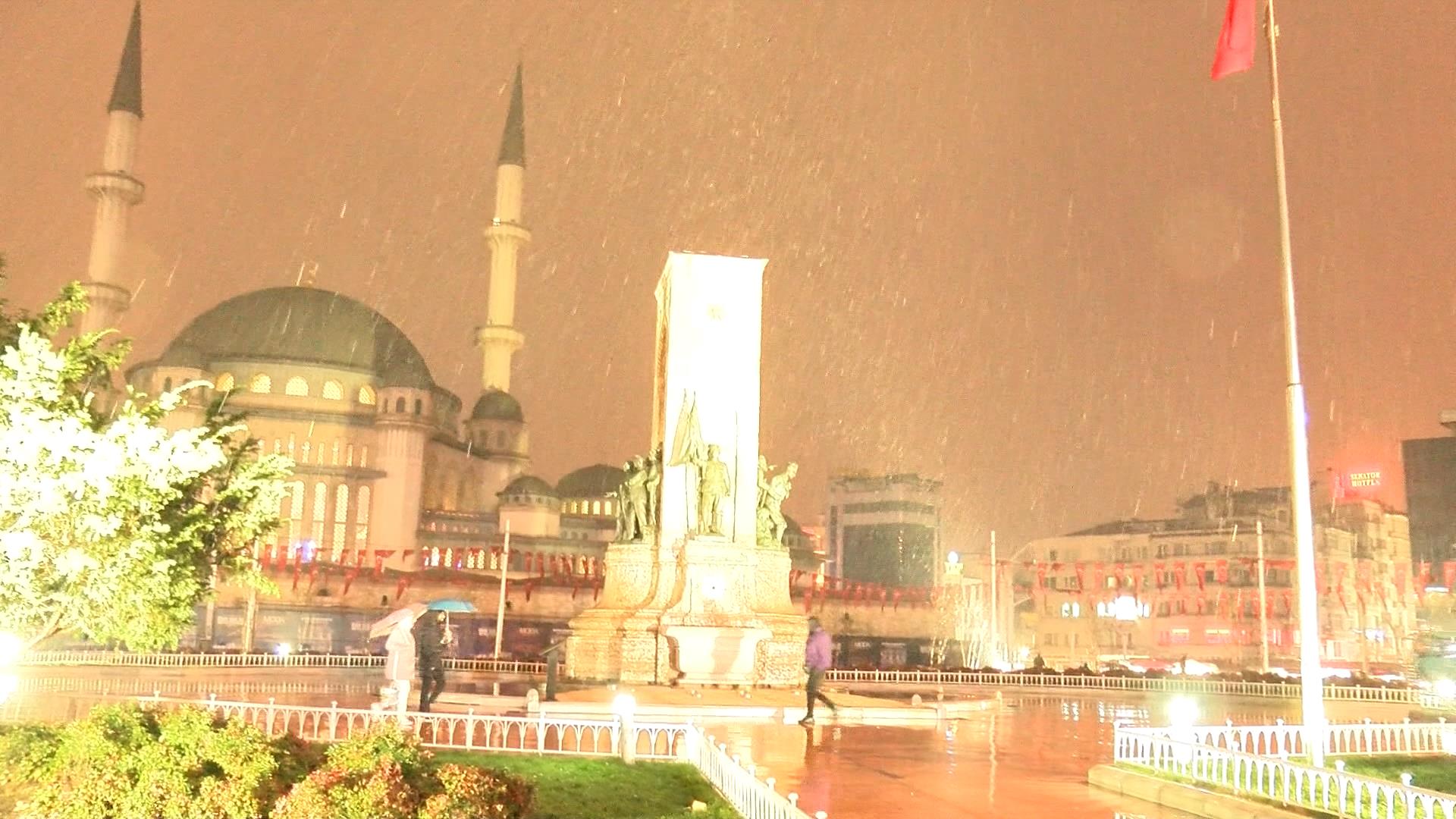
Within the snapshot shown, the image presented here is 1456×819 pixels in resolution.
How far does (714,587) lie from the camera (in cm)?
2344

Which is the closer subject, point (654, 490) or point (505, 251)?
point (654, 490)

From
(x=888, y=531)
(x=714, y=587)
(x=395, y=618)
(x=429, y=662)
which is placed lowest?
(x=429, y=662)

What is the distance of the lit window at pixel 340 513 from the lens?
224 feet

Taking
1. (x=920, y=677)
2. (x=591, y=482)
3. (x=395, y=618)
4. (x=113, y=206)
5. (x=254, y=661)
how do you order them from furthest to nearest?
1. (x=591, y=482)
2. (x=113, y=206)
3. (x=920, y=677)
4. (x=254, y=661)
5. (x=395, y=618)

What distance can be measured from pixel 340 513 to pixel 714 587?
50348 mm

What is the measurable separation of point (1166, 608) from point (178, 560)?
69.1 metres

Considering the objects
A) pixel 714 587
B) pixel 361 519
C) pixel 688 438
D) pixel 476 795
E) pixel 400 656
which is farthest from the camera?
pixel 361 519

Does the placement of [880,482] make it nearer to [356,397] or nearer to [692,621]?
[356,397]

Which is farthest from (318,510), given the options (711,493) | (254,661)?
(711,493)

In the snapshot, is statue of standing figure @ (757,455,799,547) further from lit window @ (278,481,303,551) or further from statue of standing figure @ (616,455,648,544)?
lit window @ (278,481,303,551)

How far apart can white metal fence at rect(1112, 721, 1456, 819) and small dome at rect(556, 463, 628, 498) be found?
75.2m

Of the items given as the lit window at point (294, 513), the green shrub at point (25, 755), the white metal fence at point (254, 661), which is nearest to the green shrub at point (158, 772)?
the green shrub at point (25, 755)

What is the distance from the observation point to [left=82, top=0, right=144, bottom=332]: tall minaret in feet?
201

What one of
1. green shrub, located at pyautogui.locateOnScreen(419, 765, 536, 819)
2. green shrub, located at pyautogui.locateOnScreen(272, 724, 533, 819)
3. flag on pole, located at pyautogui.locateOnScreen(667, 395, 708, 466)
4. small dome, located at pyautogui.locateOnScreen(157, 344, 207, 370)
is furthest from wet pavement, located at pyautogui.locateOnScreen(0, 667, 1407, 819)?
small dome, located at pyautogui.locateOnScreen(157, 344, 207, 370)
